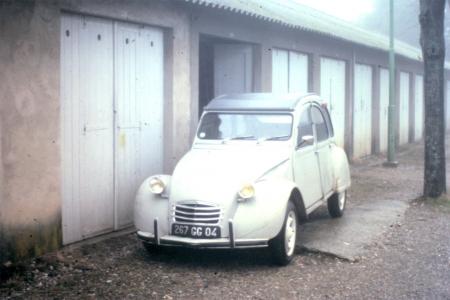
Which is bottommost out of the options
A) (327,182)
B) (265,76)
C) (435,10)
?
(327,182)

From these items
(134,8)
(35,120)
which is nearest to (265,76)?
(134,8)

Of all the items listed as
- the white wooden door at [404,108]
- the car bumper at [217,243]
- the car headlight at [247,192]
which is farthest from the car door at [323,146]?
the white wooden door at [404,108]

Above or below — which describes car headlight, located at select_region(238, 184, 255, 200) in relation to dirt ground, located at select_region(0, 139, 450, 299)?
above

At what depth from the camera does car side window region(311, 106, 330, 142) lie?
29.6ft

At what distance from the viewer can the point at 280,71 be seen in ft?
45.2

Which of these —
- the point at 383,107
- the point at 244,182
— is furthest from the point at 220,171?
the point at 383,107

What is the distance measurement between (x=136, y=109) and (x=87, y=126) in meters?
1.13

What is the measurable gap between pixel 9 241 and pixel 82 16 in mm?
2917

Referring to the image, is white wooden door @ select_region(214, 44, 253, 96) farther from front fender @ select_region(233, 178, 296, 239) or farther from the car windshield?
front fender @ select_region(233, 178, 296, 239)

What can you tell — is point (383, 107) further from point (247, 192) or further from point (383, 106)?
point (247, 192)

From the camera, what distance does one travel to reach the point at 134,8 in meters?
8.68

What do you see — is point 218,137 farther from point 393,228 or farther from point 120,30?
point 393,228

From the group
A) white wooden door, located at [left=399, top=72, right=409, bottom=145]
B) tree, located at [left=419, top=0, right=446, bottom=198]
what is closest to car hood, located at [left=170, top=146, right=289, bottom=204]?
tree, located at [left=419, top=0, right=446, bottom=198]

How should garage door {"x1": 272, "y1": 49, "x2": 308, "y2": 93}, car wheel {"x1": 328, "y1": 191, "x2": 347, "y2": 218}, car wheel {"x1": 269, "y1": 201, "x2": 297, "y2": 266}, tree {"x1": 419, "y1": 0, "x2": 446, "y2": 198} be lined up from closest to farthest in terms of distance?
car wheel {"x1": 269, "y1": 201, "x2": 297, "y2": 266} → car wheel {"x1": 328, "y1": 191, "x2": 347, "y2": 218} → tree {"x1": 419, "y1": 0, "x2": 446, "y2": 198} → garage door {"x1": 272, "y1": 49, "x2": 308, "y2": 93}
